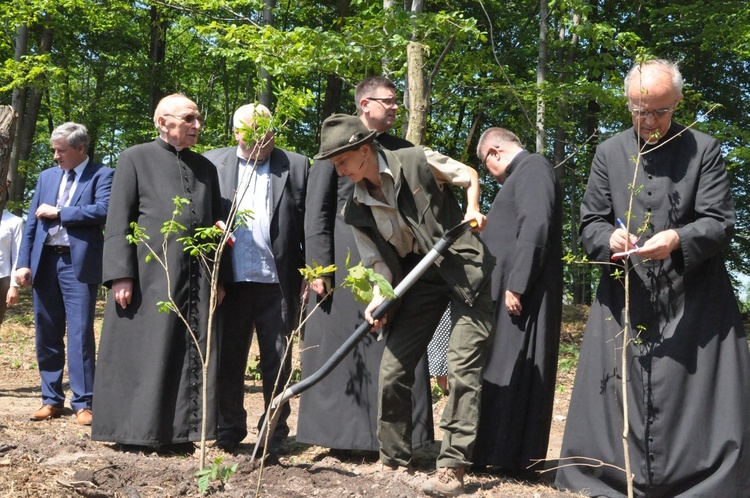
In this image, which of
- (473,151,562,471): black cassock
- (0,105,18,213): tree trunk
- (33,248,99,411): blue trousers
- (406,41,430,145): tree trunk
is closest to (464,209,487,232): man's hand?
(473,151,562,471): black cassock

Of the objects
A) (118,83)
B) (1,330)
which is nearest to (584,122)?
(118,83)

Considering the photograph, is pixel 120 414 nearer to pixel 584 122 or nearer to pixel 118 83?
pixel 584 122

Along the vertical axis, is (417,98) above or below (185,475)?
above

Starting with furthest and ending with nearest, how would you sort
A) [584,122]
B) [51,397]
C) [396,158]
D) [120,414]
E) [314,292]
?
1. [584,122]
2. [51,397]
3. [314,292]
4. [120,414]
5. [396,158]

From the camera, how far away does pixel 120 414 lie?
521cm

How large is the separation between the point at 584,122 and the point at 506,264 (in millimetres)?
15617

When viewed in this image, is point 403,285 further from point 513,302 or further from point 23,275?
point 23,275

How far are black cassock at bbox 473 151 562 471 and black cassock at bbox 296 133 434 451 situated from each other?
1.49 feet

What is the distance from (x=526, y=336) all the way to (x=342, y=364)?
1.16m

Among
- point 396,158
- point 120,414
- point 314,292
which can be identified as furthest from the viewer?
point 314,292

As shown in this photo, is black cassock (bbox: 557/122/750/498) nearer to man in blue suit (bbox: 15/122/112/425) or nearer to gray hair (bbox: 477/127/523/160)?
gray hair (bbox: 477/127/523/160)

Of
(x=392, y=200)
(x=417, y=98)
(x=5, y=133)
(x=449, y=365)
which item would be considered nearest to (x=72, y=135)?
(x=5, y=133)

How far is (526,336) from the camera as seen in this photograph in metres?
5.13

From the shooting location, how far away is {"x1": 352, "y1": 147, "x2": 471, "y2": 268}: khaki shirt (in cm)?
438
